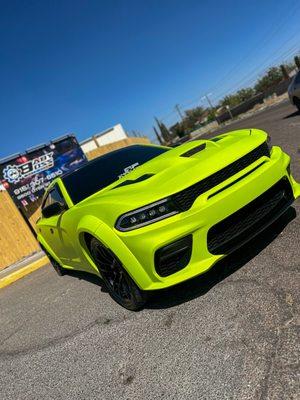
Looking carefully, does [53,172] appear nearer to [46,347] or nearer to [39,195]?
[39,195]

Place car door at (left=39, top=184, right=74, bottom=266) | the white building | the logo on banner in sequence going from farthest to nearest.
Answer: the white building
the logo on banner
car door at (left=39, top=184, right=74, bottom=266)

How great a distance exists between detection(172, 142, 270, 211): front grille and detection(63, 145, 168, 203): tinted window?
1.59 m

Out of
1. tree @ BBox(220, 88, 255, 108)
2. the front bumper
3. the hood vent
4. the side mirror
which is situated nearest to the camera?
the front bumper

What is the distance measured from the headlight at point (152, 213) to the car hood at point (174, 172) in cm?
4

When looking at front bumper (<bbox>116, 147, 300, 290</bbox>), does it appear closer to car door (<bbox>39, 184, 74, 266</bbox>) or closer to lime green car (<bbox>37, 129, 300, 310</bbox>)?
lime green car (<bbox>37, 129, 300, 310</bbox>)

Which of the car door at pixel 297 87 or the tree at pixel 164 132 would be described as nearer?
the car door at pixel 297 87

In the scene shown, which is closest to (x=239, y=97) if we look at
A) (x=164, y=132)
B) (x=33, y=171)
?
(x=164, y=132)

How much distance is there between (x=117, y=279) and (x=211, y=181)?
1.29 metres

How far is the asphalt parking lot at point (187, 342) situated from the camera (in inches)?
99.2

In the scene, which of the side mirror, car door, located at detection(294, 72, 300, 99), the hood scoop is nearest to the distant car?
car door, located at detection(294, 72, 300, 99)

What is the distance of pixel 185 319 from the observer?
3.45m

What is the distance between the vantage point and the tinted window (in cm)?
481

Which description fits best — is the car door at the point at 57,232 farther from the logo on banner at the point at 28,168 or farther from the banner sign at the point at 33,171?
the logo on banner at the point at 28,168

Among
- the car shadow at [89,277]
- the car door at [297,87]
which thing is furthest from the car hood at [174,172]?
the car door at [297,87]
